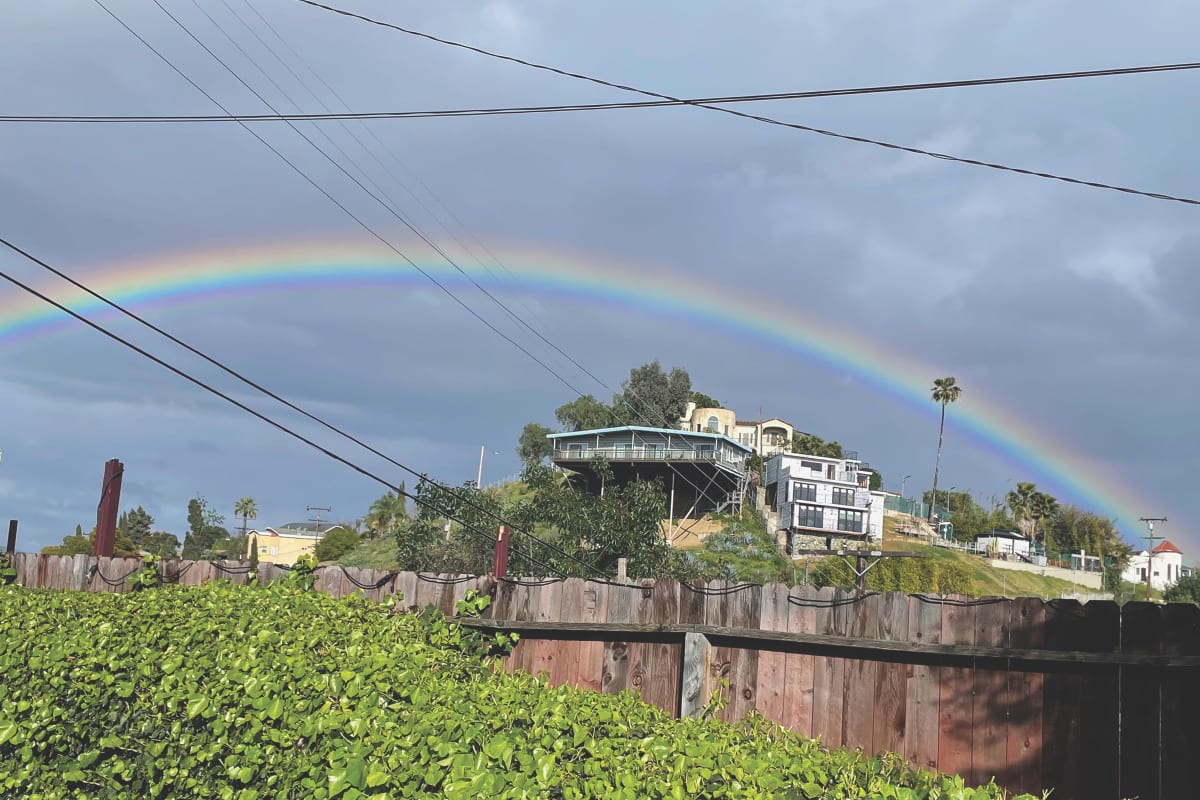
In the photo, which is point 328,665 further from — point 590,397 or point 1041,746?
point 590,397

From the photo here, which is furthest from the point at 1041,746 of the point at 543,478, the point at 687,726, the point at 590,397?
the point at 590,397

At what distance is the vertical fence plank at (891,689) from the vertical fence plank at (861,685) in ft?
0.11

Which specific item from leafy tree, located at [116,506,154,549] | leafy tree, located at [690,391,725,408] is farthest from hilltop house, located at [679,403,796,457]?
leafy tree, located at [116,506,154,549]

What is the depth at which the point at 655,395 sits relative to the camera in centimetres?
9281

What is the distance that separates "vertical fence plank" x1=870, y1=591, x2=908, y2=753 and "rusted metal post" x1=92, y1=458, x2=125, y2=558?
11732 mm

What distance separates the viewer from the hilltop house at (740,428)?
306 ft

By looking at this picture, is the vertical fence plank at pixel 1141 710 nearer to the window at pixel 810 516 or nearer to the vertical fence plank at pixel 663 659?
the vertical fence plank at pixel 663 659

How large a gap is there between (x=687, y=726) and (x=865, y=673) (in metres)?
3.67

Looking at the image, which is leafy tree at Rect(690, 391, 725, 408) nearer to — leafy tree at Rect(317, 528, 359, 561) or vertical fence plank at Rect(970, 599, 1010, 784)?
leafy tree at Rect(317, 528, 359, 561)

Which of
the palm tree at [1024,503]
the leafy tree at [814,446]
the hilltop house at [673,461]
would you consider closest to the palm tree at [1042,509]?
the palm tree at [1024,503]

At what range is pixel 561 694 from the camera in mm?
4809

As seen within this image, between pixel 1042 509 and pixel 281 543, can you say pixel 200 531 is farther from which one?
pixel 1042 509

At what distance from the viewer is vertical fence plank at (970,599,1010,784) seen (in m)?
6.99

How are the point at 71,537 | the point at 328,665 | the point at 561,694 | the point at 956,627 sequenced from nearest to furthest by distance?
the point at 561,694
the point at 328,665
the point at 956,627
the point at 71,537
